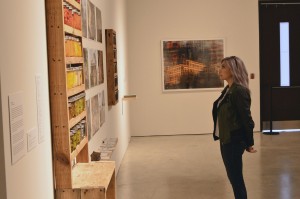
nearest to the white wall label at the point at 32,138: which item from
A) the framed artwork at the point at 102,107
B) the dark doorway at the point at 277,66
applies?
the framed artwork at the point at 102,107

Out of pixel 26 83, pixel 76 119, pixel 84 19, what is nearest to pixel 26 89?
pixel 26 83

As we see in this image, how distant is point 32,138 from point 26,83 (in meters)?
0.31

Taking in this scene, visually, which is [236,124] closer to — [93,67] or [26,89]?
[93,67]

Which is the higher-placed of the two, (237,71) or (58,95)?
(237,71)

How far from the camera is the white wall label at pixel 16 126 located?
6.72 feet

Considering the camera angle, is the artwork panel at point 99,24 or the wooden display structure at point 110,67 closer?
the artwork panel at point 99,24

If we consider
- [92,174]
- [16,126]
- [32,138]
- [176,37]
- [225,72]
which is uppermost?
[176,37]

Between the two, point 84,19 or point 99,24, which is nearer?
point 84,19

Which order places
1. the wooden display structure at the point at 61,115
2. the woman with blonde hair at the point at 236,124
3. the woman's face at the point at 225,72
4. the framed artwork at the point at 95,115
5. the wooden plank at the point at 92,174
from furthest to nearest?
1. the framed artwork at the point at 95,115
2. the woman's face at the point at 225,72
3. the woman with blonde hair at the point at 236,124
4. the wooden plank at the point at 92,174
5. the wooden display structure at the point at 61,115

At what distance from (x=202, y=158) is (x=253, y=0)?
394 cm

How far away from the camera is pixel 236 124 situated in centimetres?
400

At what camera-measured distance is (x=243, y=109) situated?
12.9ft

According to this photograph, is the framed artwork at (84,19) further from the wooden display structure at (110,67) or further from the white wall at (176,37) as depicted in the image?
the white wall at (176,37)

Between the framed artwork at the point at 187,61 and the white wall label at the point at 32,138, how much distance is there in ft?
23.3
